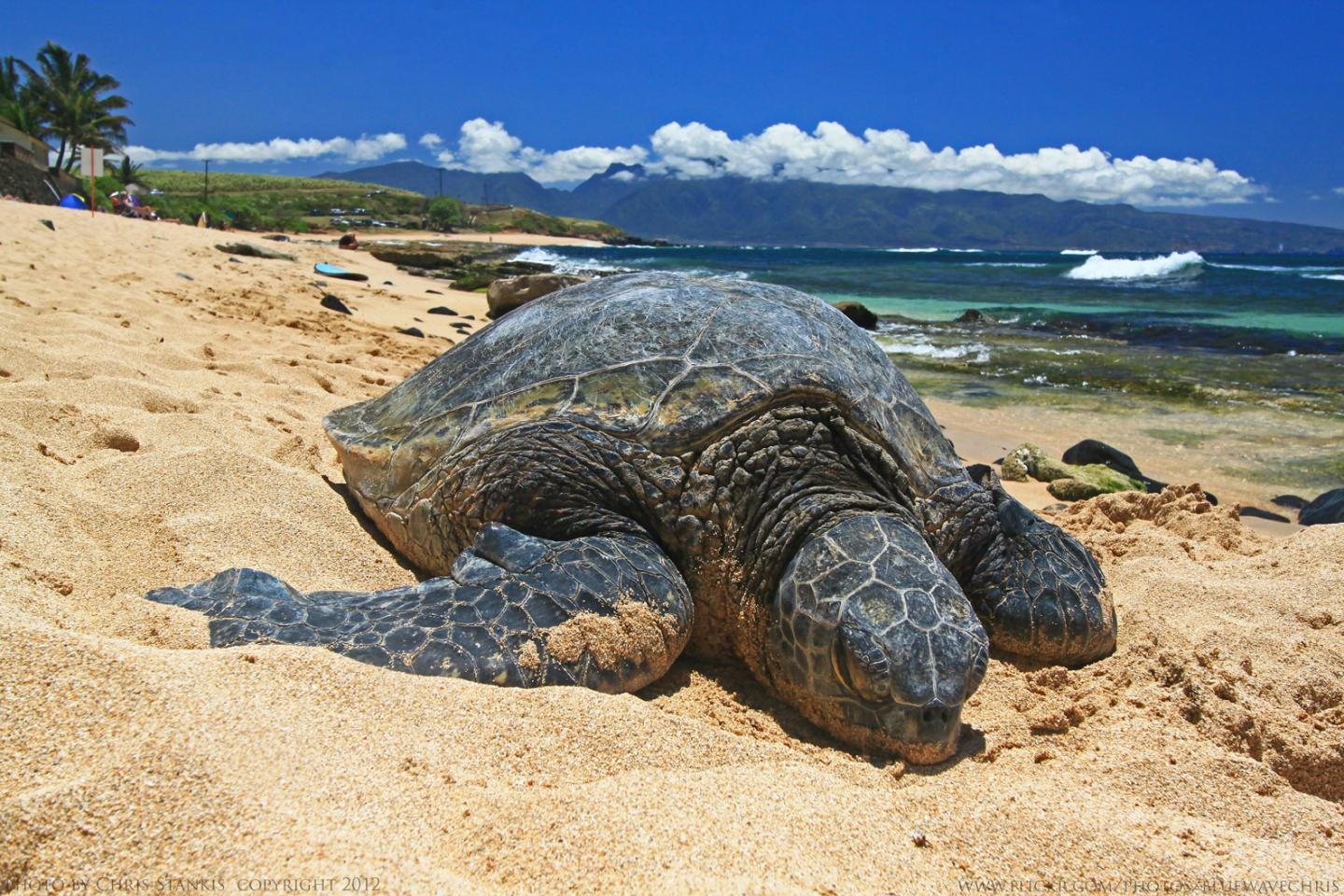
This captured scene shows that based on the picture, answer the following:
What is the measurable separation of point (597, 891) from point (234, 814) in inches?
26.3

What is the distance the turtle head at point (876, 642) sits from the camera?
2.45 metres

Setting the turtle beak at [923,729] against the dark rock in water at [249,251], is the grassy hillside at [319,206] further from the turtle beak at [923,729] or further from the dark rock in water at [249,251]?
the turtle beak at [923,729]

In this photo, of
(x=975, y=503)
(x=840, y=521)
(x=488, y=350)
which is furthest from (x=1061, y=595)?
(x=488, y=350)

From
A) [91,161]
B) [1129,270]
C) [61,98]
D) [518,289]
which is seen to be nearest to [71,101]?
[61,98]

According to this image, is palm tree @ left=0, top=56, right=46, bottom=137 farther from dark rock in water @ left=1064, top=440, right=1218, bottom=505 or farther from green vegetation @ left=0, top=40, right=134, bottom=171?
dark rock in water @ left=1064, top=440, right=1218, bottom=505

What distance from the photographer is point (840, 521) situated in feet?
9.62

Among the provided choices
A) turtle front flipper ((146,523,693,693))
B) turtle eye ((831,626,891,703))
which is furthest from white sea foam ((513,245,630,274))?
turtle eye ((831,626,891,703))

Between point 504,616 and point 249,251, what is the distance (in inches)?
730

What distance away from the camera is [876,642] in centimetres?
248

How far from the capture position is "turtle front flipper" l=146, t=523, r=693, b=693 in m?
2.40

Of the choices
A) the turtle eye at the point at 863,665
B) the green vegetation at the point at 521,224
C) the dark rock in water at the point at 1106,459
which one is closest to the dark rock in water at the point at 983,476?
the turtle eye at the point at 863,665

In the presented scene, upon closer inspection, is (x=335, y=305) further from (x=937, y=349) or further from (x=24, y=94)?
(x=24, y=94)

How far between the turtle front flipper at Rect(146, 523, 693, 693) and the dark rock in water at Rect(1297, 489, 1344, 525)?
16.2 ft

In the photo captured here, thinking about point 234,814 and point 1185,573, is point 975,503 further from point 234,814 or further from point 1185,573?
point 234,814
